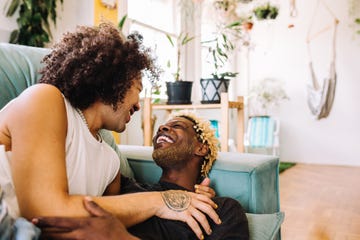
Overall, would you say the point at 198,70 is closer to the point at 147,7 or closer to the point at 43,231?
the point at 147,7

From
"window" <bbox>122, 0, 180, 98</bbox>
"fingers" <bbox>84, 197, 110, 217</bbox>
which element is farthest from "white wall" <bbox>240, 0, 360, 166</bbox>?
"fingers" <bbox>84, 197, 110, 217</bbox>

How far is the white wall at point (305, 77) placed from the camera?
16.2 ft

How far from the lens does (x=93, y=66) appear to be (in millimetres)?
959

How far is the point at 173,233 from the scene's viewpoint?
101cm

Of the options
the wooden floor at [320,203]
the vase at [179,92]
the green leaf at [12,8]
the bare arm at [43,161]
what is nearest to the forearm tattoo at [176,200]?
the bare arm at [43,161]

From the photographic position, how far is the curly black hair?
0.96 m

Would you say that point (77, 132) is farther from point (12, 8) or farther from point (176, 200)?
point (12, 8)

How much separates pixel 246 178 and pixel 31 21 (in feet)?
5.31

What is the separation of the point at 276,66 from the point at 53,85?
4.75 m

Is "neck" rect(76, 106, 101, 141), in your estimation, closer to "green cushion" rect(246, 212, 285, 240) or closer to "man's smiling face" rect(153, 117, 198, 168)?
"man's smiling face" rect(153, 117, 198, 168)

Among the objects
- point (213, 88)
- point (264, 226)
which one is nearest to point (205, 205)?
point (264, 226)

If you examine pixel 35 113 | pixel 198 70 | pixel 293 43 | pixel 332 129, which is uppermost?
pixel 293 43

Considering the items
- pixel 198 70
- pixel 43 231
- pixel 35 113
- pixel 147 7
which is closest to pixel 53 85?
pixel 35 113

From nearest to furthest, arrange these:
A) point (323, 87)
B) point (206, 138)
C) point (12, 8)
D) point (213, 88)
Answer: point (206, 138) < point (12, 8) < point (213, 88) < point (323, 87)
